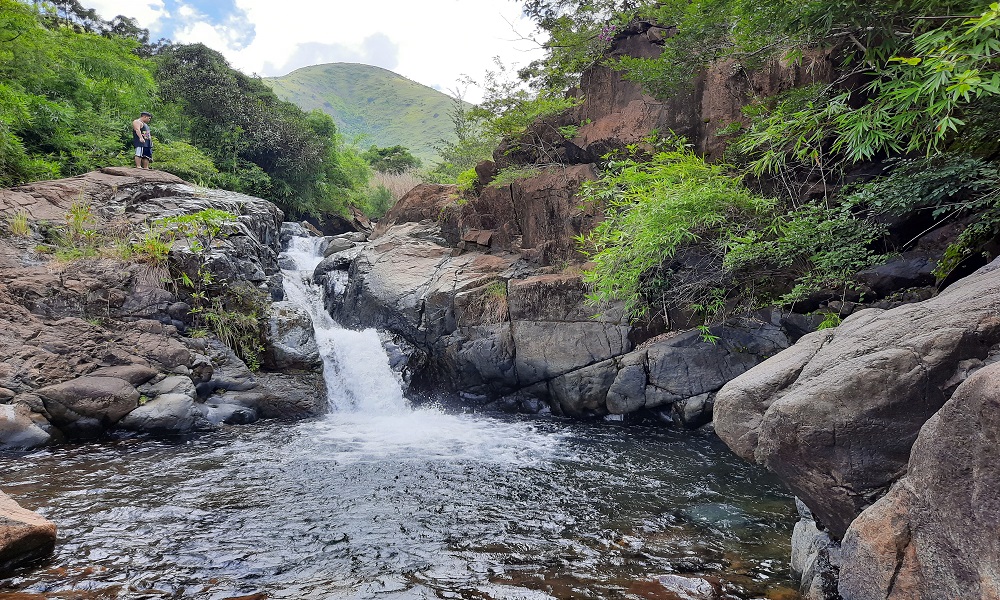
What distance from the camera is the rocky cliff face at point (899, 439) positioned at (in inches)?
98.7

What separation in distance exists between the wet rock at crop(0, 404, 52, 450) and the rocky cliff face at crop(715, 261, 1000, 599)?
9748mm

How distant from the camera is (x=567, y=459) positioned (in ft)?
25.7

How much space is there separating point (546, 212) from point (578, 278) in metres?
2.83

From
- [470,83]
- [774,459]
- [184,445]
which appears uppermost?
[470,83]

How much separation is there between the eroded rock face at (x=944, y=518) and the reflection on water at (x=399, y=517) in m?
1.24

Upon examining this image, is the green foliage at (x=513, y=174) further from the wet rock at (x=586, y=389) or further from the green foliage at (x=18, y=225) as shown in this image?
the green foliage at (x=18, y=225)

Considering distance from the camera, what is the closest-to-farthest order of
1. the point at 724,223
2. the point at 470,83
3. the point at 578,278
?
the point at 724,223, the point at 578,278, the point at 470,83

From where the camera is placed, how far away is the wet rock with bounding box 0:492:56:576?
12.9 ft

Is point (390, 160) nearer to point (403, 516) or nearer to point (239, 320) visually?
point (239, 320)

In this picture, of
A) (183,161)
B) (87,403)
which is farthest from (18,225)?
(183,161)

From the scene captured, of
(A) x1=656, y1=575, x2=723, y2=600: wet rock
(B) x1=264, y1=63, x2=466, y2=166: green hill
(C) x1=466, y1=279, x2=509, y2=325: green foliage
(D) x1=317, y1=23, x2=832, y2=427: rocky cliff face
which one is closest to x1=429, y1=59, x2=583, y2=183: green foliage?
(D) x1=317, y1=23, x2=832, y2=427: rocky cliff face

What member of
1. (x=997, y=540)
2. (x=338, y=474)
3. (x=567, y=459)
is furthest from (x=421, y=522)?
(x=997, y=540)

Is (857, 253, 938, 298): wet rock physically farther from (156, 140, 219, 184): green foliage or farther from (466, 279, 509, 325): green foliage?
(156, 140, 219, 184): green foliage

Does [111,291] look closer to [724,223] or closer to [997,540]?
[724,223]
